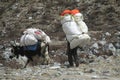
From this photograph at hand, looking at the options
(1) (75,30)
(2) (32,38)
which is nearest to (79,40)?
(1) (75,30)

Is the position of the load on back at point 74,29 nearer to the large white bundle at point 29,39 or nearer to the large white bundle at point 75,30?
the large white bundle at point 75,30

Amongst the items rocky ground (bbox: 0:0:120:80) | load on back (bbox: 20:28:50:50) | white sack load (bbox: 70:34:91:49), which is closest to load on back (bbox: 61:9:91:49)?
white sack load (bbox: 70:34:91:49)

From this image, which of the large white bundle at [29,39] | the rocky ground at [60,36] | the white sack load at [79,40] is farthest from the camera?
the large white bundle at [29,39]

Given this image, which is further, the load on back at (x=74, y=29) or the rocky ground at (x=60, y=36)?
the load on back at (x=74, y=29)

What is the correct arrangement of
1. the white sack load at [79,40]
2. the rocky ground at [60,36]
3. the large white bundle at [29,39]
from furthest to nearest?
the large white bundle at [29,39], the white sack load at [79,40], the rocky ground at [60,36]

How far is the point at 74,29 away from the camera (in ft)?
31.2

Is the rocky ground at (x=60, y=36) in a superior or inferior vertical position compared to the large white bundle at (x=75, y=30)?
inferior

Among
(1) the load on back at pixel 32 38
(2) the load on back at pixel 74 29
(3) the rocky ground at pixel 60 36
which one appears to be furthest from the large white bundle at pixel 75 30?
(1) the load on back at pixel 32 38

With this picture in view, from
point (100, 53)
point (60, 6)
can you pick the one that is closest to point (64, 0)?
point (60, 6)

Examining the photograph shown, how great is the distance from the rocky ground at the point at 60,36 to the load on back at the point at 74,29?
58 cm

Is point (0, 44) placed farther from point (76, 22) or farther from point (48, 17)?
point (76, 22)

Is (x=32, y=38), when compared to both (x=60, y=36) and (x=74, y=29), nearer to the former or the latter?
(x=74, y=29)

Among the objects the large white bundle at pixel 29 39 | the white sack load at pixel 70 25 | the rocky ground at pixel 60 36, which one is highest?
the white sack load at pixel 70 25

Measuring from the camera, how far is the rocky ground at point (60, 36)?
8359mm
